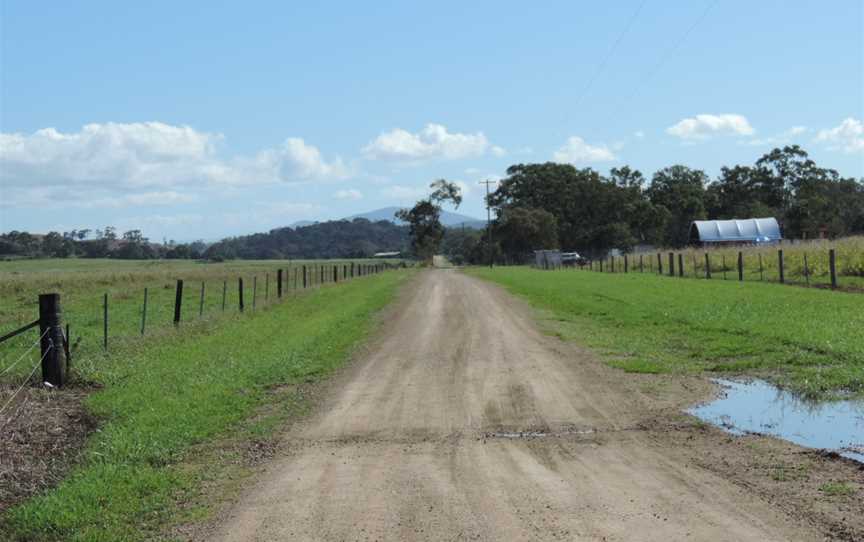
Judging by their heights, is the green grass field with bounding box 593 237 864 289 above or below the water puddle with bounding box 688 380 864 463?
above

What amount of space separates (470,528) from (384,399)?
5.30m

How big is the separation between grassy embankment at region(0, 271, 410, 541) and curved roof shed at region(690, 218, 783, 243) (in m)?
76.6

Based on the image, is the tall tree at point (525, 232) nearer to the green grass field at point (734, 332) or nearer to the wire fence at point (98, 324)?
the wire fence at point (98, 324)

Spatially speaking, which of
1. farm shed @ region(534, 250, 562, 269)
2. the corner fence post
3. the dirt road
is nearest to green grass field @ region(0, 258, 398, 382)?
the corner fence post

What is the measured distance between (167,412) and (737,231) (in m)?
88.7

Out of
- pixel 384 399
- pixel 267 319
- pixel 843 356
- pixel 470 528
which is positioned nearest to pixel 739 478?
pixel 470 528

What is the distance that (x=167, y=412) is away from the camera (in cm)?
1005

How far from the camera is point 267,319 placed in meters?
23.0

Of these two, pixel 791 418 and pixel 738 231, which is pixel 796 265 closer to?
pixel 791 418

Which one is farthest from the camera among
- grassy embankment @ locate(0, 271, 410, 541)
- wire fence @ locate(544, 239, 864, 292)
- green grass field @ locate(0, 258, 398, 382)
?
wire fence @ locate(544, 239, 864, 292)

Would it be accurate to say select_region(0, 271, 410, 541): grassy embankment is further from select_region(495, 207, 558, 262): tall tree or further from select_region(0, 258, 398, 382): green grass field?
select_region(495, 207, 558, 262): tall tree

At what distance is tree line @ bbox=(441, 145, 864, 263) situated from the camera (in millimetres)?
118312

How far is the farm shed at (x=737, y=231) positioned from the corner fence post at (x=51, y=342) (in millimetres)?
85256

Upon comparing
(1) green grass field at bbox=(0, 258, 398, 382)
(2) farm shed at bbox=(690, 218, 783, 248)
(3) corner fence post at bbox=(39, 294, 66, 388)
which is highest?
(2) farm shed at bbox=(690, 218, 783, 248)
